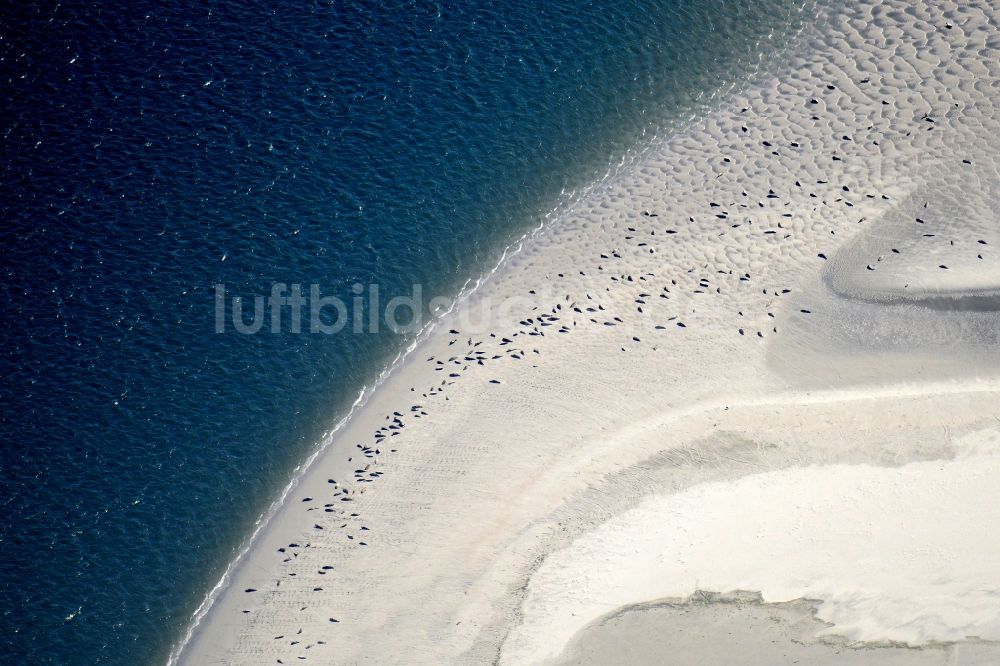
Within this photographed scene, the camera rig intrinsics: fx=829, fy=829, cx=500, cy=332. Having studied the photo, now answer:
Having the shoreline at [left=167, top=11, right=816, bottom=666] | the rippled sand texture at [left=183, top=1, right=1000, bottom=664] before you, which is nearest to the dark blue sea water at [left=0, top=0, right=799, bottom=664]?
the shoreline at [left=167, top=11, right=816, bottom=666]

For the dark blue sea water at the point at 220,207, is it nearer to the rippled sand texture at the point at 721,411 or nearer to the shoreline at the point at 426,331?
the shoreline at the point at 426,331

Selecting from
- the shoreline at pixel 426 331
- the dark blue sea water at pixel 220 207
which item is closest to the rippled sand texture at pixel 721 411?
the shoreline at pixel 426 331

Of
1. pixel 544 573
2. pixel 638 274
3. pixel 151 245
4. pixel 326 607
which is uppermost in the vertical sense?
pixel 638 274

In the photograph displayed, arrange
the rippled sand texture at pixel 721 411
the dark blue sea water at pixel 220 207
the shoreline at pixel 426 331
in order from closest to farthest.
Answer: the rippled sand texture at pixel 721 411 < the shoreline at pixel 426 331 < the dark blue sea water at pixel 220 207

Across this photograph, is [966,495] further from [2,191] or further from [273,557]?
[2,191]

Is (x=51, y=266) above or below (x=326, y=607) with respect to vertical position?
above

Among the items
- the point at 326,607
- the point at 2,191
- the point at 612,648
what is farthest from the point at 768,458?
the point at 2,191

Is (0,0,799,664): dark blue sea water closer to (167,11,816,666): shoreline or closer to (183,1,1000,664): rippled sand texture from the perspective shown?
(167,11,816,666): shoreline
